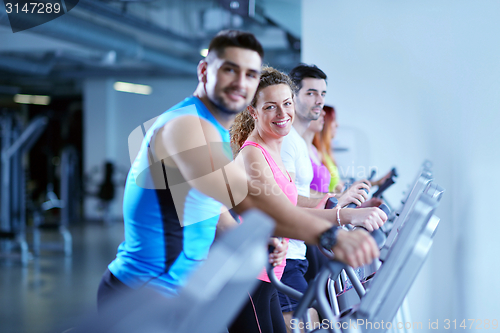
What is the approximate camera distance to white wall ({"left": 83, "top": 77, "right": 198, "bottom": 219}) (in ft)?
33.9

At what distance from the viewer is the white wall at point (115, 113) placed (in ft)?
33.9

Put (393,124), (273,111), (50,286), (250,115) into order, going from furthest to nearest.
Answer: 1. (50,286)
2. (393,124)
3. (250,115)
4. (273,111)

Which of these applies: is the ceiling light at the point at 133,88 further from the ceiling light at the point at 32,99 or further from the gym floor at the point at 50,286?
the gym floor at the point at 50,286

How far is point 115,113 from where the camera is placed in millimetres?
10492

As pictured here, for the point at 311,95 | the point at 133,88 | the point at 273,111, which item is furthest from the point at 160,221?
the point at 133,88

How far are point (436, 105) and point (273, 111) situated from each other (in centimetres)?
136

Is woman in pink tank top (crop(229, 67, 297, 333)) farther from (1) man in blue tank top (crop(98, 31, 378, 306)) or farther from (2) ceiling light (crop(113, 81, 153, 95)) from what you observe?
(2) ceiling light (crop(113, 81, 153, 95))

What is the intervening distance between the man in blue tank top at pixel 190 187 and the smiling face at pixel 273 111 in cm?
66

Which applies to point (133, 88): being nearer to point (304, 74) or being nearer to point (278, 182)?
point (304, 74)

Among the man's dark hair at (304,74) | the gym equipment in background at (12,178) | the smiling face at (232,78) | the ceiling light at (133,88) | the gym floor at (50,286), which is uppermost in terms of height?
the ceiling light at (133,88)

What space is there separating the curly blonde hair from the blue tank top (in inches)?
29.0

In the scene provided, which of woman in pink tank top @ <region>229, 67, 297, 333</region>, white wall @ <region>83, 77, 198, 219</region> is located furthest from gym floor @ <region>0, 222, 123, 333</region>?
white wall @ <region>83, 77, 198, 219</region>

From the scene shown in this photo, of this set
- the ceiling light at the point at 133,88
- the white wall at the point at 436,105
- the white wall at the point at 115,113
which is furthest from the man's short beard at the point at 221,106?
the ceiling light at the point at 133,88

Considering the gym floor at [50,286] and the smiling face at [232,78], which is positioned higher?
the smiling face at [232,78]
